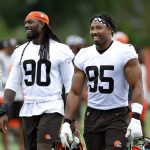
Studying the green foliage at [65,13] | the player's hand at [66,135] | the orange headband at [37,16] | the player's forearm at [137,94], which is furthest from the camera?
the green foliage at [65,13]

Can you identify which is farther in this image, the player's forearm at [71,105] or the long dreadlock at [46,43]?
the long dreadlock at [46,43]

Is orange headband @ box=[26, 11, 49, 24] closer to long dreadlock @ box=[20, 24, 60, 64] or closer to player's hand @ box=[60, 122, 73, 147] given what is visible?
long dreadlock @ box=[20, 24, 60, 64]

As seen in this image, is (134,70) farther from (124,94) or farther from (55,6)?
(55,6)

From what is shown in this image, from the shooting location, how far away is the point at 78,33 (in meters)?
33.8

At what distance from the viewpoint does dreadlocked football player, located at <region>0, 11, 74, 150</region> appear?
11359 millimetres

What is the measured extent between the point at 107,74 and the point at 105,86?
0.45 ft

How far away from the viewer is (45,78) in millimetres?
11438

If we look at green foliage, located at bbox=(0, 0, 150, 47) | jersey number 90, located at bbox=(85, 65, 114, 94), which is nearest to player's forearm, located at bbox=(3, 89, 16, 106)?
jersey number 90, located at bbox=(85, 65, 114, 94)

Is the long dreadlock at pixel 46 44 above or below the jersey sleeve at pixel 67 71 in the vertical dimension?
above

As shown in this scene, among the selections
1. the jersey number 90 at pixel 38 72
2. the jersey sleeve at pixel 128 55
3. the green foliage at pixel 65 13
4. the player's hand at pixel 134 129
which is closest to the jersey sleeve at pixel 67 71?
the jersey number 90 at pixel 38 72

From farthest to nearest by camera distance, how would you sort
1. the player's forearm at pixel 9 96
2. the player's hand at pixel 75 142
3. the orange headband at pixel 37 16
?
the orange headband at pixel 37 16, the player's forearm at pixel 9 96, the player's hand at pixel 75 142

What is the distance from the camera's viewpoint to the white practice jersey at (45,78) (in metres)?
11.4

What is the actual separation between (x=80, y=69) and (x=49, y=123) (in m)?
0.93

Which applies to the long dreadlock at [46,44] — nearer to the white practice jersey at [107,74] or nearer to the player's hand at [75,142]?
the white practice jersey at [107,74]
